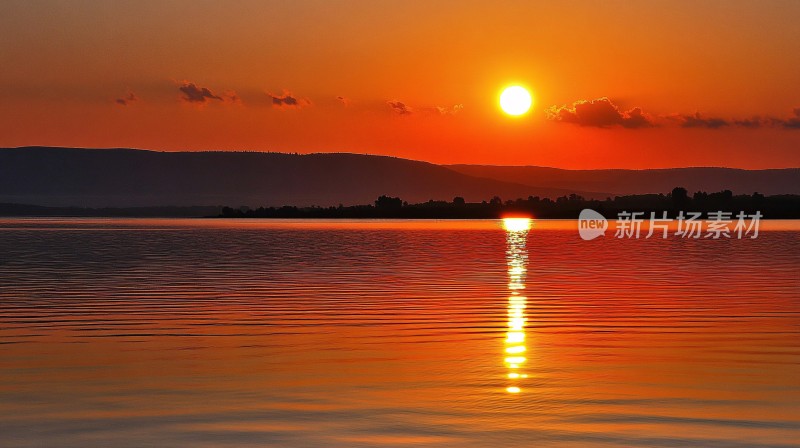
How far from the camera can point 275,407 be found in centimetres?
1227

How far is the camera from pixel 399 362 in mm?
15562

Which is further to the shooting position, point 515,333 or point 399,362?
point 515,333

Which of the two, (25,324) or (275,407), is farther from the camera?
(25,324)

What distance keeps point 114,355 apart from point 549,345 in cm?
663

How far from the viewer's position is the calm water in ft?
36.6

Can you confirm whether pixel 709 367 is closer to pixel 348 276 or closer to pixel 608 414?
pixel 608 414

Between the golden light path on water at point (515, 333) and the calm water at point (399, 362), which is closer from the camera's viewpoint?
the calm water at point (399, 362)

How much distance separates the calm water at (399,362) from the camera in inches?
439

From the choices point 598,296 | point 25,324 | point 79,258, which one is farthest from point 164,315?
point 79,258

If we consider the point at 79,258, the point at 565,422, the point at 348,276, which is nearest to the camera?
the point at 565,422

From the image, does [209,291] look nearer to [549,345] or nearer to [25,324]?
[25,324]

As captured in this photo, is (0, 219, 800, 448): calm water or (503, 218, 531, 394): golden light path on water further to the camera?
(503, 218, 531, 394): golden light path on water

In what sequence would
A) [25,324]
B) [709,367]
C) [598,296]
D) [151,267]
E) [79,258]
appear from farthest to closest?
1. [79,258]
2. [151,267]
3. [598,296]
4. [25,324]
5. [709,367]

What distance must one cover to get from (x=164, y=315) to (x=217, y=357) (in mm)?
6257
